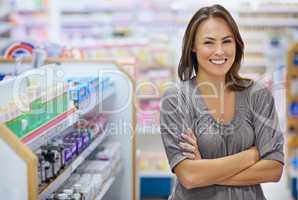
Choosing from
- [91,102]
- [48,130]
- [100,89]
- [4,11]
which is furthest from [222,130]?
[4,11]

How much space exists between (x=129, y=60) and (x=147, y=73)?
6.69ft

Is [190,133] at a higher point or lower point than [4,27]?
lower

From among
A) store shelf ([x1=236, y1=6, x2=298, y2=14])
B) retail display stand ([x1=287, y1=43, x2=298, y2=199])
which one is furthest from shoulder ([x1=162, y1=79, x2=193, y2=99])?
store shelf ([x1=236, y1=6, x2=298, y2=14])

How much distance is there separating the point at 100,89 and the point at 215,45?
141 centimetres

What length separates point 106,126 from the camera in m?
4.14

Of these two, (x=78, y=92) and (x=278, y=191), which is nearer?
(x=78, y=92)

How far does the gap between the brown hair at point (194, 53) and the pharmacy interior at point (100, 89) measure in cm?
70

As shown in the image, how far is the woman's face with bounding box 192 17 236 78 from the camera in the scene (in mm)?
2467

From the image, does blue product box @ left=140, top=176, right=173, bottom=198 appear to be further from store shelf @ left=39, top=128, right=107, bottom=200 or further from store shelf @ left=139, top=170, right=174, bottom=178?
store shelf @ left=39, top=128, right=107, bottom=200

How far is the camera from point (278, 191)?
556cm

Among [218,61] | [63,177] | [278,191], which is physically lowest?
[278,191]

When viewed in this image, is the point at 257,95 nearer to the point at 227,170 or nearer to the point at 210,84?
the point at 210,84

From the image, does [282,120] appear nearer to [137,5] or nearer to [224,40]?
[137,5]

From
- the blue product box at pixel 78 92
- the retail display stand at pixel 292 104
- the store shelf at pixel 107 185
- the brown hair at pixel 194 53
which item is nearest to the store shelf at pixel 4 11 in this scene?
the retail display stand at pixel 292 104
